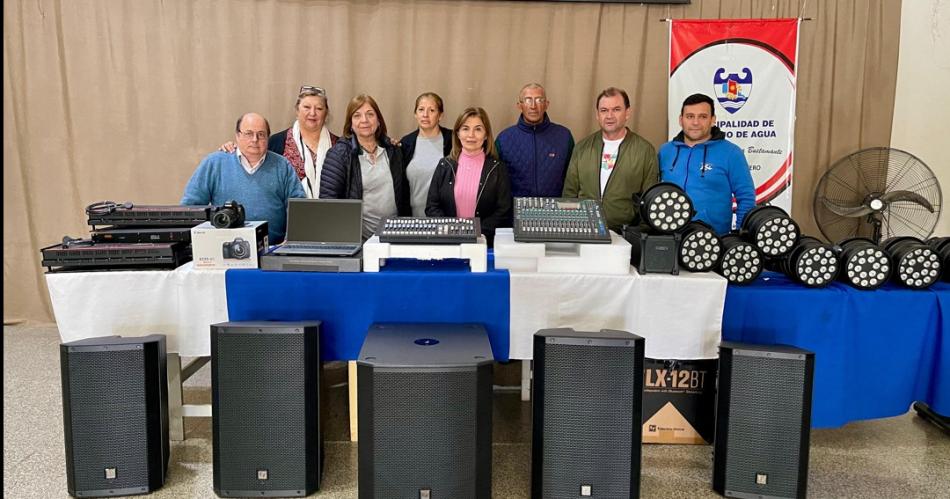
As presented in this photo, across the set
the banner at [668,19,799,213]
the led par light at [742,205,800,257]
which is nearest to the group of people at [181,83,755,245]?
the led par light at [742,205,800,257]

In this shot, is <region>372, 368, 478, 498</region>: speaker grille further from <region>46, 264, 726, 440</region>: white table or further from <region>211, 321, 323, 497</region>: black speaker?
<region>46, 264, 726, 440</region>: white table

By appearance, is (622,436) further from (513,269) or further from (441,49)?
(441,49)

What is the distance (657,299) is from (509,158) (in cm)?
156

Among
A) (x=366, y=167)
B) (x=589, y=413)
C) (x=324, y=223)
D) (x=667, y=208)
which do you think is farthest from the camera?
(x=366, y=167)

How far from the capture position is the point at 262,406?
2.32 m

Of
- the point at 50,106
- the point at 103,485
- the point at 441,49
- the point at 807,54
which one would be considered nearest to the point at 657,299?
the point at 103,485

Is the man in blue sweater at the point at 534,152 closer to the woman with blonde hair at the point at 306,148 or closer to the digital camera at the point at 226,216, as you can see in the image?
the woman with blonde hair at the point at 306,148

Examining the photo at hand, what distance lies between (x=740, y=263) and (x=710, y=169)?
949 mm

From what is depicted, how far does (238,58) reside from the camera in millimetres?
4488

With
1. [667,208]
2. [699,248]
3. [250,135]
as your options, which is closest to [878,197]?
[699,248]

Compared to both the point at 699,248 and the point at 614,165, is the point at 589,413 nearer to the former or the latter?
the point at 699,248

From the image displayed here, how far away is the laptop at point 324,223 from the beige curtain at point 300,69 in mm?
1985

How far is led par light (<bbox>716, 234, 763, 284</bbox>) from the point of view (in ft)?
8.61

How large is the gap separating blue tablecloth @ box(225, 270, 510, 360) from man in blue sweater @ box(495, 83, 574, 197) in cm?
137
